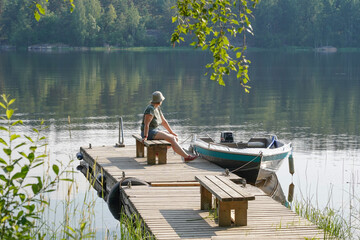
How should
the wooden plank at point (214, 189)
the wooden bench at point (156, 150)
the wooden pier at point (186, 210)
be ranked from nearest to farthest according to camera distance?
the wooden plank at point (214, 189) < the wooden pier at point (186, 210) < the wooden bench at point (156, 150)

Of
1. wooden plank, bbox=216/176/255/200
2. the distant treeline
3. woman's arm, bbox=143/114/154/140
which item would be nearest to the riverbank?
the distant treeline

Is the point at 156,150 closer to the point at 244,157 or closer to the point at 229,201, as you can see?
the point at 244,157

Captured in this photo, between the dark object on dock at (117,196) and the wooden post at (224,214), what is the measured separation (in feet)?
10.6

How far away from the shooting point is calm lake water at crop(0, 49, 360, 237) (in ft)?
49.9

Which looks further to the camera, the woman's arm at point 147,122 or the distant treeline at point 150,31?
the distant treeline at point 150,31

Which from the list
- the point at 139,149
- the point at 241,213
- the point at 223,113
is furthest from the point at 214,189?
the point at 223,113

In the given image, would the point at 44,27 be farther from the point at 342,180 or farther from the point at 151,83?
the point at 342,180

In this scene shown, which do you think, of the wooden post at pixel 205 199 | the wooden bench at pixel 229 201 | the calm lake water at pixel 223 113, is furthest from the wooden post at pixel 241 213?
the calm lake water at pixel 223 113

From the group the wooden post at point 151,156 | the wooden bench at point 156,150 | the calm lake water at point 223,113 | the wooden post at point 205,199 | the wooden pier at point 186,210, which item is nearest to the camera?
the wooden pier at point 186,210

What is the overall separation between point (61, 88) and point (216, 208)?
32587mm

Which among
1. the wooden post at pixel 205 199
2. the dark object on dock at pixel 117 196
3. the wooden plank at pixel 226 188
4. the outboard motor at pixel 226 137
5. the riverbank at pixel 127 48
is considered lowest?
the riverbank at pixel 127 48

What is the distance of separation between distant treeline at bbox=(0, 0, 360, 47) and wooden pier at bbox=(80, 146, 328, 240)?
116 metres

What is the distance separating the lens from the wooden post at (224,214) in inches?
322

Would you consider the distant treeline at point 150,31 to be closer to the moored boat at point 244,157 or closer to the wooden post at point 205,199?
the moored boat at point 244,157
